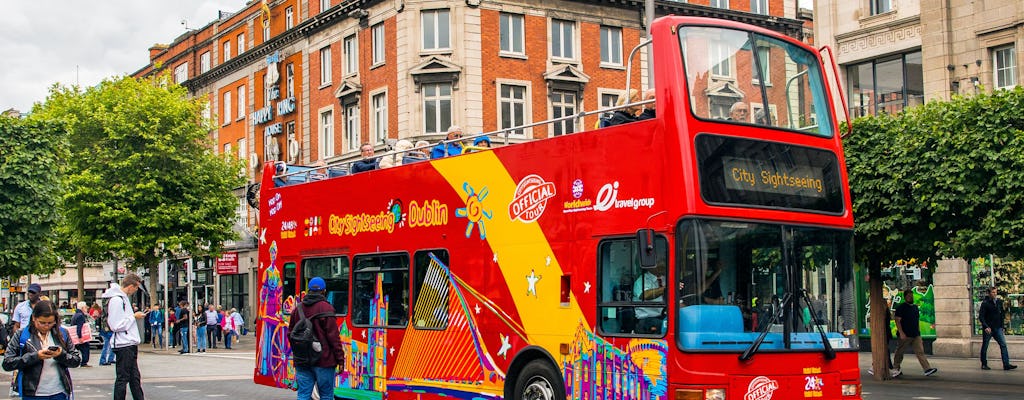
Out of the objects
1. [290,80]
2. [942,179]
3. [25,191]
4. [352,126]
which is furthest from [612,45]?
[942,179]

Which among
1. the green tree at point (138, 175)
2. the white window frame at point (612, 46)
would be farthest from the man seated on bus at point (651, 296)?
the green tree at point (138, 175)

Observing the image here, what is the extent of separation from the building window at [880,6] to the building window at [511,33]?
15491 millimetres

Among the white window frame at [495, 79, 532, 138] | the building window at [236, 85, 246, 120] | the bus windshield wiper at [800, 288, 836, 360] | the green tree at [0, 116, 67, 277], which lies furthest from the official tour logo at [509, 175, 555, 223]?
the building window at [236, 85, 246, 120]

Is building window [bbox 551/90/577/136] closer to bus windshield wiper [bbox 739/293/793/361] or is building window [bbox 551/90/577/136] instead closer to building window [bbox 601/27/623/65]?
building window [bbox 601/27/623/65]

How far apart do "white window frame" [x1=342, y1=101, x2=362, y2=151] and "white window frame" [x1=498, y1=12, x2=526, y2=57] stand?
6829mm

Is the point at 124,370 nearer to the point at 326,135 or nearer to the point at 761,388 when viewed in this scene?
the point at 761,388

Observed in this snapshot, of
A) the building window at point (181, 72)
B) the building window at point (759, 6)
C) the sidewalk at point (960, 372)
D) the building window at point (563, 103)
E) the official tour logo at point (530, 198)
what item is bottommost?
the sidewalk at point (960, 372)

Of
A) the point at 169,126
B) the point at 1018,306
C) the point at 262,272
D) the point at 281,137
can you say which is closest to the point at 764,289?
the point at 262,272

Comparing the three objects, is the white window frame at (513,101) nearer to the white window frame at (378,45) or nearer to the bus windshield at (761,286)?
the white window frame at (378,45)

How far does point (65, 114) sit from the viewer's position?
142 ft

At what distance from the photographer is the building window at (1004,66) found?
26.2 m

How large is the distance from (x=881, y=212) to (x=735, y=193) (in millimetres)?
11044

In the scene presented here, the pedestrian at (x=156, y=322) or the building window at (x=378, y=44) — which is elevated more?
the building window at (x=378, y=44)

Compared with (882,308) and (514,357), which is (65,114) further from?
(514,357)
